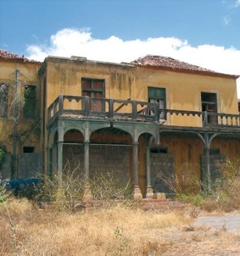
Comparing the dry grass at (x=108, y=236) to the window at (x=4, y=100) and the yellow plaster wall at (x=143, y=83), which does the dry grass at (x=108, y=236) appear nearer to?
the yellow plaster wall at (x=143, y=83)

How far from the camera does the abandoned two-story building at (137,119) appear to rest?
1764cm

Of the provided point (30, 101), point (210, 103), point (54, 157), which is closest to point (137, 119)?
point (54, 157)

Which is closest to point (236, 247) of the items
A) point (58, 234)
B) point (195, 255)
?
point (195, 255)

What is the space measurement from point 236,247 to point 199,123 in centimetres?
1594

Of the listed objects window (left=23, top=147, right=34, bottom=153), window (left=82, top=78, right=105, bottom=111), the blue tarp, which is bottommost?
the blue tarp

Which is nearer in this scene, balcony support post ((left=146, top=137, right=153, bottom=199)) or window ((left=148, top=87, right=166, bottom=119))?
balcony support post ((left=146, top=137, right=153, bottom=199))

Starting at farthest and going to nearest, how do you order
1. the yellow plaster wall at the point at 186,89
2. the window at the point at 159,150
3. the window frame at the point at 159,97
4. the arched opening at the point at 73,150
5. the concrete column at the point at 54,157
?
the window frame at the point at 159,97, the yellow plaster wall at the point at 186,89, the window at the point at 159,150, the arched opening at the point at 73,150, the concrete column at the point at 54,157

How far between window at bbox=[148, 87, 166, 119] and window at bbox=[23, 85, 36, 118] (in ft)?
19.9

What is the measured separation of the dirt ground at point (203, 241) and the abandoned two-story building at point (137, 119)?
7908 millimetres

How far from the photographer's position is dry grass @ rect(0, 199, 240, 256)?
258 inches

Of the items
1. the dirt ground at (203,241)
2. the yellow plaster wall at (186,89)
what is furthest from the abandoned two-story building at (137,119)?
the dirt ground at (203,241)

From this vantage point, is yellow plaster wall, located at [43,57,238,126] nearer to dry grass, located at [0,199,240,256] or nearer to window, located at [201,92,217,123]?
window, located at [201,92,217,123]

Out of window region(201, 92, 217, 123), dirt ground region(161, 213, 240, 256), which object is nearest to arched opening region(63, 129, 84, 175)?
window region(201, 92, 217, 123)

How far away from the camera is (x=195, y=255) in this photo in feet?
21.2
